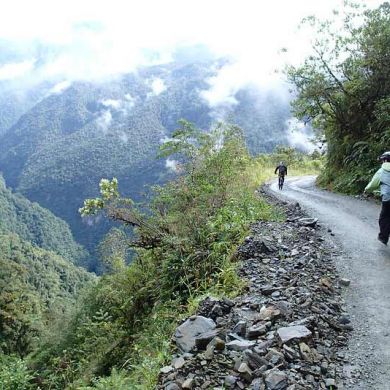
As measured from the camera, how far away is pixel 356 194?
1847 cm

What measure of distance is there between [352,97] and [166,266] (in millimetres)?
17123

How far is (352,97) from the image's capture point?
71.8 ft

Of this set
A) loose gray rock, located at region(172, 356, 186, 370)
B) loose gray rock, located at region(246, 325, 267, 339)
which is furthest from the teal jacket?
loose gray rock, located at region(172, 356, 186, 370)

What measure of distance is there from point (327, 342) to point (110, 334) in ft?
23.4

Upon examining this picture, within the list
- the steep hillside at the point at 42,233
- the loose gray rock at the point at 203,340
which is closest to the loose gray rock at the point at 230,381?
the loose gray rock at the point at 203,340

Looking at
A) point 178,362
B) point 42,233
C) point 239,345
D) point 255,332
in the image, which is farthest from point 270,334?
point 42,233

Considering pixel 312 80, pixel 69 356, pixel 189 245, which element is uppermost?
pixel 312 80

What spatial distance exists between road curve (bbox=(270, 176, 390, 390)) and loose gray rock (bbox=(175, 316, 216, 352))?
172cm

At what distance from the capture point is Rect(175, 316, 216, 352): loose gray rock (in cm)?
516

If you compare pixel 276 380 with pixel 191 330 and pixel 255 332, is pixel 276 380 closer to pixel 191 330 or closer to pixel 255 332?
pixel 255 332

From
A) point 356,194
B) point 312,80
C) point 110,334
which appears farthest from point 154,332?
point 312,80

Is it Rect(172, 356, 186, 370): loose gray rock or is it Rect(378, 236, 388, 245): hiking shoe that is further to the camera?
Rect(378, 236, 388, 245): hiking shoe

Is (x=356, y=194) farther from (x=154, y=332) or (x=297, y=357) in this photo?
(x=297, y=357)

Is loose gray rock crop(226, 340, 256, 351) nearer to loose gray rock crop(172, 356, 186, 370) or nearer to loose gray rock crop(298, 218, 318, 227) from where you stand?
loose gray rock crop(172, 356, 186, 370)
